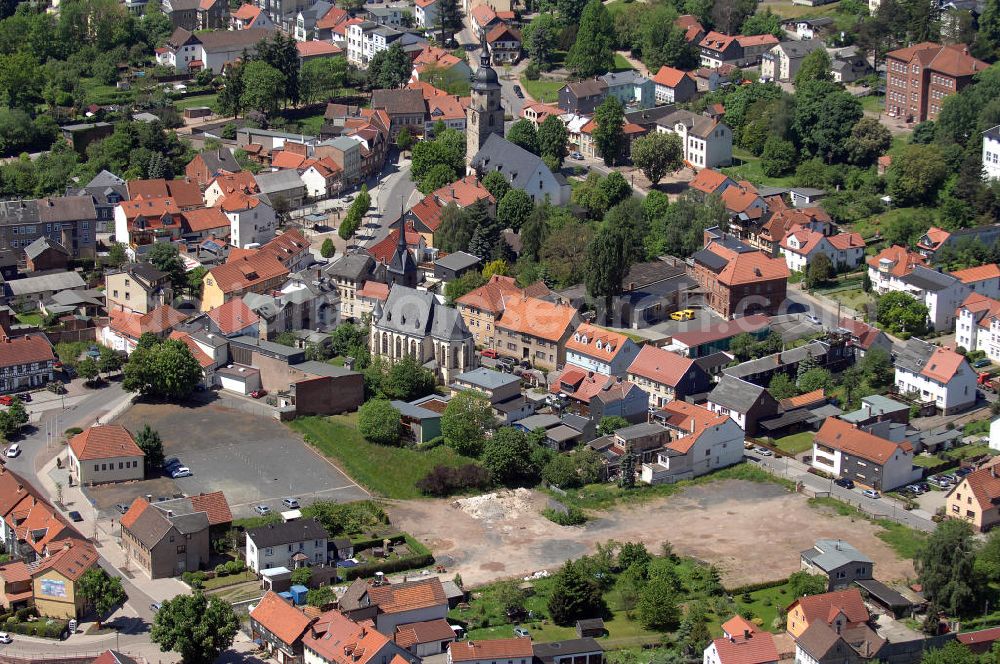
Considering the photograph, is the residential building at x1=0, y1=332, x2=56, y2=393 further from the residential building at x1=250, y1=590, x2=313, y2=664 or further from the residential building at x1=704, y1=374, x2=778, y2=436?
the residential building at x1=704, y1=374, x2=778, y2=436

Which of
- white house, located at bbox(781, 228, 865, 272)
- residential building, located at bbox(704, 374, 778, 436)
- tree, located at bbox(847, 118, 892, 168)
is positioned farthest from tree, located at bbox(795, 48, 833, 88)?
residential building, located at bbox(704, 374, 778, 436)

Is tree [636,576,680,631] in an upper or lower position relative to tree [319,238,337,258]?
lower

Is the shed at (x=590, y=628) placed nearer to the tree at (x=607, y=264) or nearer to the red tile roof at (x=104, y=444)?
the red tile roof at (x=104, y=444)

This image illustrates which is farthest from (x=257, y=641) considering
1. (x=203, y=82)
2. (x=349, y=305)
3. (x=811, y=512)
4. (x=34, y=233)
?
(x=203, y=82)

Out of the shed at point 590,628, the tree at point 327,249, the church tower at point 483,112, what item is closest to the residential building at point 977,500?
the shed at point 590,628

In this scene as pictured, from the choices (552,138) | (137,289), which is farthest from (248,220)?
(552,138)

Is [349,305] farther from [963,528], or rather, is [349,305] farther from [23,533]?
[963,528]
